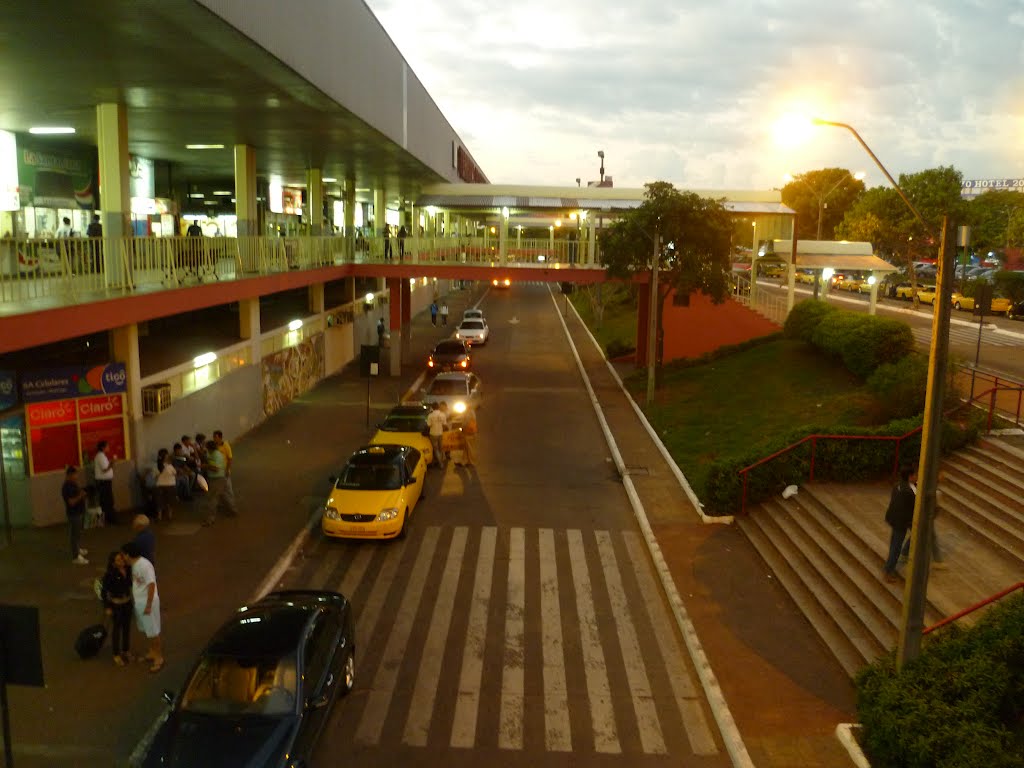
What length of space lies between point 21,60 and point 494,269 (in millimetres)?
20952

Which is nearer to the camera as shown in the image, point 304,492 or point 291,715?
point 291,715

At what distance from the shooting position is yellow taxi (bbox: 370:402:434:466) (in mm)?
20500

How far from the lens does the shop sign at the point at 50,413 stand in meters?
15.4

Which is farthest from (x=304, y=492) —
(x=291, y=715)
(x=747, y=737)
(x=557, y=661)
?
(x=747, y=737)

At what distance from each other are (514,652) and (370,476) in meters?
6.08

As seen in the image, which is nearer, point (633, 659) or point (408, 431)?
point (633, 659)

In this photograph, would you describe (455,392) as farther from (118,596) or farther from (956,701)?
(956,701)

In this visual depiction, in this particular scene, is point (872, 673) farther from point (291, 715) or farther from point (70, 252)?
point (70, 252)

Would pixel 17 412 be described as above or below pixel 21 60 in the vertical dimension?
below

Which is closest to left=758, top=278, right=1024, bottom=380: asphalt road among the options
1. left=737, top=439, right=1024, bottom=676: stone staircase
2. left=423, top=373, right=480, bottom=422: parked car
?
left=737, top=439, right=1024, bottom=676: stone staircase

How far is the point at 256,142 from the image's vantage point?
27719 mm

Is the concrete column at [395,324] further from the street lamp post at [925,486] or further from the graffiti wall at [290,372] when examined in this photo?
the street lamp post at [925,486]

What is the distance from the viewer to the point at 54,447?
1580 centimetres

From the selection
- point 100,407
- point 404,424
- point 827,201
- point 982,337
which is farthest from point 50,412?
point 827,201
